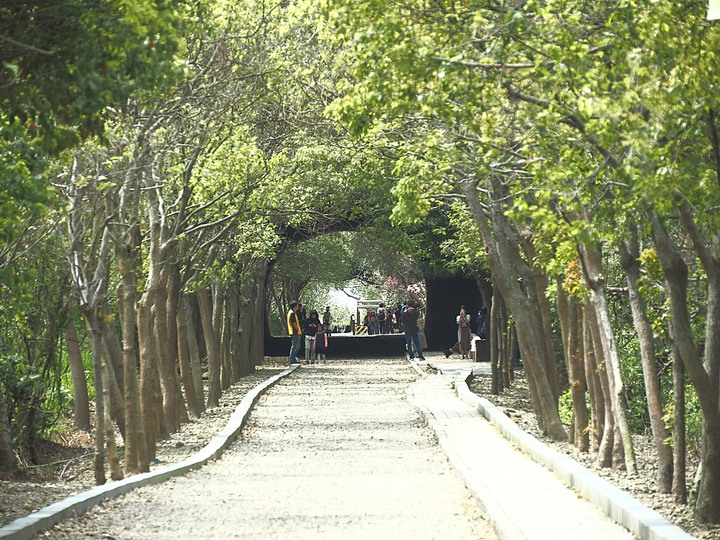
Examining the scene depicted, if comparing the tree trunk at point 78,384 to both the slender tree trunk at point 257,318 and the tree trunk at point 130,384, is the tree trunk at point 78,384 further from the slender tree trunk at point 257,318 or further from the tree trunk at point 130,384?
the slender tree trunk at point 257,318

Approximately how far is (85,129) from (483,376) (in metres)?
28.2

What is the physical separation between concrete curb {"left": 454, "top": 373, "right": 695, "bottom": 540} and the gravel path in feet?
3.15

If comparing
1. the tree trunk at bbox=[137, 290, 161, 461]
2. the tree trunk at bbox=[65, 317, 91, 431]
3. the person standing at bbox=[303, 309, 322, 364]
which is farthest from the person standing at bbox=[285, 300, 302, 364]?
the tree trunk at bbox=[137, 290, 161, 461]

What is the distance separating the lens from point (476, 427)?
66.9 feet

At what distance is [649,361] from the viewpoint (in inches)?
560

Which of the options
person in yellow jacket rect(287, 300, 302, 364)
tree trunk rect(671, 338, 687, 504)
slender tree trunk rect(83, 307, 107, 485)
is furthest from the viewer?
person in yellow jacket rect(287, 300, 302, 364)

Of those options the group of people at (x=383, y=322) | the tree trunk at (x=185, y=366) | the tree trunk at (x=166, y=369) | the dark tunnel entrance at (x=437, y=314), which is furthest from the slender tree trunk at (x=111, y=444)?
the group of people at (x=383, y=322)

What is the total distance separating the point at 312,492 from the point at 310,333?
33.3m

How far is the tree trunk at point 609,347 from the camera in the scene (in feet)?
49.6

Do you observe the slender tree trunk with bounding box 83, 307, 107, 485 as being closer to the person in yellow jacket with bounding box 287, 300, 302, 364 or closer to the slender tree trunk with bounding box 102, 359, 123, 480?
the slender tree trunk with bounding box 102, 359, 123, 480

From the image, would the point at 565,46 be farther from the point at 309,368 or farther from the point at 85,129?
the point at 309,368

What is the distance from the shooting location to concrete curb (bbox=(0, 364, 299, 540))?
9438 millimetres

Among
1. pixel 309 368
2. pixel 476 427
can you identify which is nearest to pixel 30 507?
pixel 476 427

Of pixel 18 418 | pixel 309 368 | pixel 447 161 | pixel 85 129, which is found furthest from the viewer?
pixel 309 368
